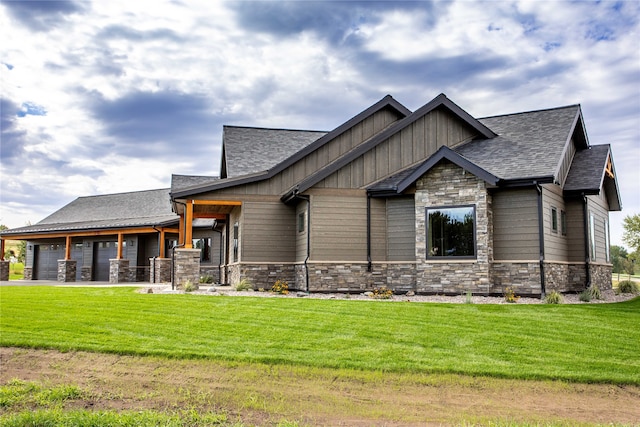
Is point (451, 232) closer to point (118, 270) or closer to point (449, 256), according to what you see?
point (449, 256)

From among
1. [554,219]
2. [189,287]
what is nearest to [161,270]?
[189,287]

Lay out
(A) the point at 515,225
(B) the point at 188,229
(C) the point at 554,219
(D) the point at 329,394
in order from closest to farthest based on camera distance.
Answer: (D) the point at 329,394
(A) the point at 515,225
(C) the point at 554,219
(B) the point at 188,229

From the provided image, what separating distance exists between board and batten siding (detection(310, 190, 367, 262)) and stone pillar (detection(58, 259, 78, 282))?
1860 cm

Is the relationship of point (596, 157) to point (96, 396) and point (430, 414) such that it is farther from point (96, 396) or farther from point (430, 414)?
point (96, 396)

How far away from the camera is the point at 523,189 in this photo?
49.1ft

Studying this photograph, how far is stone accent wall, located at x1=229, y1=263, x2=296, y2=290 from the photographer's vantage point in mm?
17672

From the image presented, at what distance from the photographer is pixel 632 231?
176 feet

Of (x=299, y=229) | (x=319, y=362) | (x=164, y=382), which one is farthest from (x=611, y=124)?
(x=164, y=382)

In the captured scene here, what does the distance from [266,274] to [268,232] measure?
138 centimetres

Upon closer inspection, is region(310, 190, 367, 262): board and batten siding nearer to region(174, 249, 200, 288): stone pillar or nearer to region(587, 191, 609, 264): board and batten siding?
region(174, 249, 200, 288): stone pillar

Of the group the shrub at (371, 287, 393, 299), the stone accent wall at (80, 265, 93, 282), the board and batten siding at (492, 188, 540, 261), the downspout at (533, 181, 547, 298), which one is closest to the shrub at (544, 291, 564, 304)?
the downspout at (533, 181, 547, 298)

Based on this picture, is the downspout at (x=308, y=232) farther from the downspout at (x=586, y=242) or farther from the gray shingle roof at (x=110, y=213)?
the gray shingle roof at (x=110, y=213)

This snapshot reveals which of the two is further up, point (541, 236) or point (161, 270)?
point (541, 236)

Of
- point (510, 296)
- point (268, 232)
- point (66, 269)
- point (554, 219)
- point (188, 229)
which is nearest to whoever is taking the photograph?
point (510, 296)
